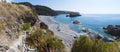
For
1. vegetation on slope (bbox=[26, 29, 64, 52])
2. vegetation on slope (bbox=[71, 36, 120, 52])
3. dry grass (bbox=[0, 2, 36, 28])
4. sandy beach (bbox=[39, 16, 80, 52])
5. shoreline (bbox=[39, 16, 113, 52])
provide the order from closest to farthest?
vegetation on slope (bbox=[71, 36, 120, 52]) → vegetation on slope (bbox=[26, 29, 64, 52]) → dry grass (bbox=[0, 2, 36, 28]) → sandy beach (bbox=[39, 16, 80, 52]) → shoreline (bbox=[39, 16, 113, 52])

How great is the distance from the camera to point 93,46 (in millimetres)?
22734

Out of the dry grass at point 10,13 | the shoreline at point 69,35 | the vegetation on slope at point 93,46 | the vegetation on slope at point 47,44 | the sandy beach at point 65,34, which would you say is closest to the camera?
the vegetation on slope at point 93,46

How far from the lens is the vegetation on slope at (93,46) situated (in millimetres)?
21625

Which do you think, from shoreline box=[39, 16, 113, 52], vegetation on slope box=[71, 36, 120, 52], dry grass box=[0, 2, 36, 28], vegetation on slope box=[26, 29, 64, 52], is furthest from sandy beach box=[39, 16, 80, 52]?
vegetation on slope box=[71, 36, 120, 52]

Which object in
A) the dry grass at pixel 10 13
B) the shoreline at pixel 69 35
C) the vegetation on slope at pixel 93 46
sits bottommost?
the shoreline at pixel 69 35

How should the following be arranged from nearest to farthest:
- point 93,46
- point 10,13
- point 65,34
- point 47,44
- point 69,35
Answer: point 93,46 < point 47,44 < point 10,13 < point 69,35 < point 65,34

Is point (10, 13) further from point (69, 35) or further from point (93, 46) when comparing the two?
point (93, 46)

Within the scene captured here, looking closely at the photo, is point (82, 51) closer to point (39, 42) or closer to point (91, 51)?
point (91, 51)

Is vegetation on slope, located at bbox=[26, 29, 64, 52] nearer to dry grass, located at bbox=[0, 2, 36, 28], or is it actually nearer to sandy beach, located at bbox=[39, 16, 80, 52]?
dry grass, located at bbox=[0, 2, 36, 28]

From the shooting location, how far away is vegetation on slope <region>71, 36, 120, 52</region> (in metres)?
21.6

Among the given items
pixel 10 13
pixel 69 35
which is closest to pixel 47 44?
pixel 10 13

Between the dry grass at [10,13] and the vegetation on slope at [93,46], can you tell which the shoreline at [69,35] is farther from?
the vegetation on slope at [93,46]

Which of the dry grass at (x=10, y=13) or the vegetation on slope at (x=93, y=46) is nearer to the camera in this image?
the vegetation on slope at (x=93, y=46)

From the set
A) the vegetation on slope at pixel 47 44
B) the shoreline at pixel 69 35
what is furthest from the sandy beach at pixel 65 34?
the vegetation on slope at pixel 47 44
